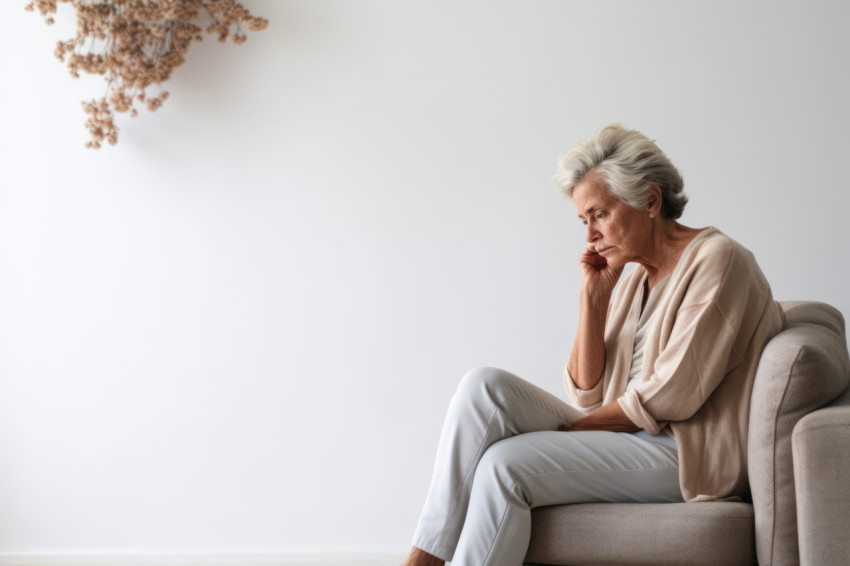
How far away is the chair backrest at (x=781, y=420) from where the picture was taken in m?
1.54

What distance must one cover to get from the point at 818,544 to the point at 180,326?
2.12 meters

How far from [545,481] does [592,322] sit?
534 mm

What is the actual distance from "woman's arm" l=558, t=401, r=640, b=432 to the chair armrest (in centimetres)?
44

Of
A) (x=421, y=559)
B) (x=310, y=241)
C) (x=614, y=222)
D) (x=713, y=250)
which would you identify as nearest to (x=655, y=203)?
(x=614, y=222)

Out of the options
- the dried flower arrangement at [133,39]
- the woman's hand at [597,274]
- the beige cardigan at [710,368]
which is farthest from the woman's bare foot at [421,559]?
the dried flower arrangement at [133,39]

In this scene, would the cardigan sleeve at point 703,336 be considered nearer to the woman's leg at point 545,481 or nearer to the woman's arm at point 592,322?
the woman's leg at point 545,481

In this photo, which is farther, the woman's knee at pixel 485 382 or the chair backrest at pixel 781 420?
the woman's knee at pixel 485 382

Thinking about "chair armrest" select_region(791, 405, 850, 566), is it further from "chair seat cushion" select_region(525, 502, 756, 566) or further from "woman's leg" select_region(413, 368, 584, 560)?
"woman's leg" select_region(413, 368, 584, 560)

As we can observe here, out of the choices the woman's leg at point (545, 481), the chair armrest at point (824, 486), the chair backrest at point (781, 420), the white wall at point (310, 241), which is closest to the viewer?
the chair armrest at point (824, 486)

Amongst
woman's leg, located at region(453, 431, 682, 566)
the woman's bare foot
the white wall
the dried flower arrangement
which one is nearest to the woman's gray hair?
woman's leg, located at region(453, 431, 682, 566)

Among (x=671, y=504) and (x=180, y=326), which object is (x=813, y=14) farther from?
(x=180, y=326)

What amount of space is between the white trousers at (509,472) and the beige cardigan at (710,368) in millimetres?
61

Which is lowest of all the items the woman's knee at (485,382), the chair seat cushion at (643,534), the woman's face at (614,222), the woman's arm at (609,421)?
the chair seat cushion at (643,534)

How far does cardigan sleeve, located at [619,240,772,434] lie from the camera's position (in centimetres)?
171
